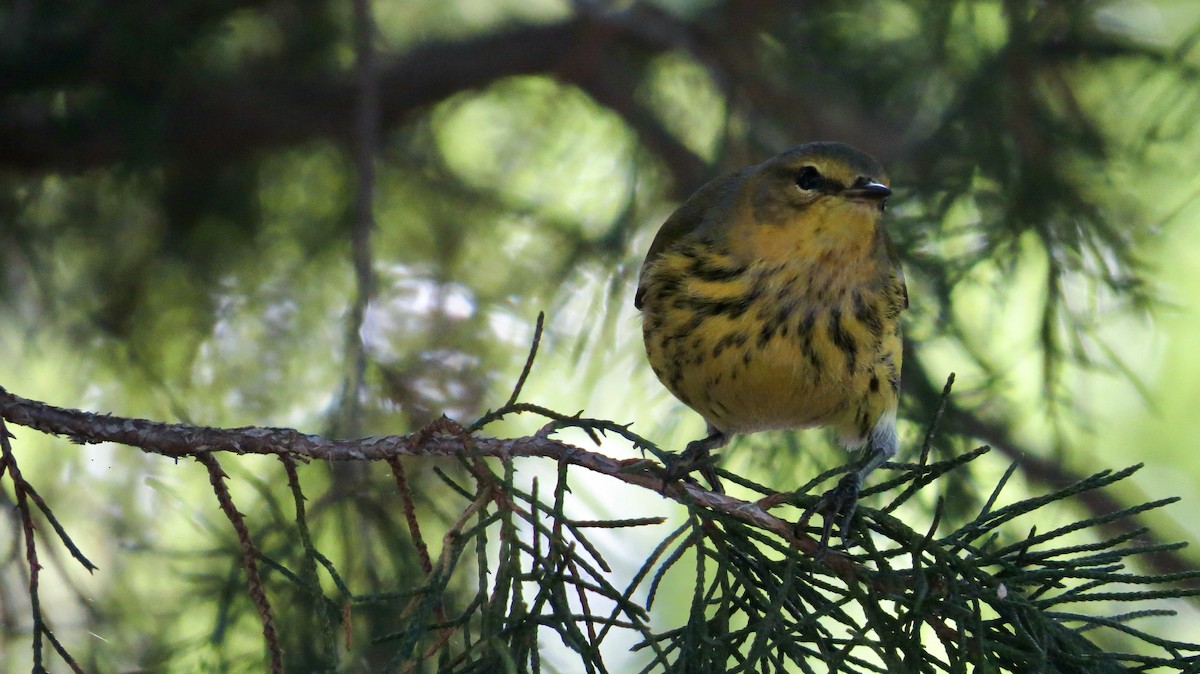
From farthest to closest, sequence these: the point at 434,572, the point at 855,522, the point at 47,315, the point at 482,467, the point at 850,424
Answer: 1. the point at 47,315
2. the point at 850,424
3. the point at 855,522
4. the point at 482,467
5. the point at 434,572

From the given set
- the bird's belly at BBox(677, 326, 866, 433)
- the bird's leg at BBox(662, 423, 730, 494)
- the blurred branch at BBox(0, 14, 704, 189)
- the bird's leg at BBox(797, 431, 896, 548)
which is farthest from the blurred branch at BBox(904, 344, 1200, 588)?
the blurred branch at BBox(0, 14, 704, 189)

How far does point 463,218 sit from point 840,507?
1.90 meters

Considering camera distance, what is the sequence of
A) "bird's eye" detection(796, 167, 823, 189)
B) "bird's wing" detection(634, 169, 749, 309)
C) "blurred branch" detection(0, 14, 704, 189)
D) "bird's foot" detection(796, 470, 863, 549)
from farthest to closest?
1. "blurred branch" detection(0, 14, 704, 189)
2. "bird's wing" detection(634, 169, 749, 309)
3. "bird's eye" detection(796, 167, 823, 189)
4. "bird's foot" detection(796, 470, 863, 549)

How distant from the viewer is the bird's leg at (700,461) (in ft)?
6.20

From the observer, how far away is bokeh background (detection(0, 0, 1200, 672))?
10.7 feet

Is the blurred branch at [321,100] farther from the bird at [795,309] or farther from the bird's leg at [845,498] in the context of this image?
the bird's leg at [845,498]

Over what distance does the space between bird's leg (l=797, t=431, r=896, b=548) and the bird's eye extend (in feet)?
2.18

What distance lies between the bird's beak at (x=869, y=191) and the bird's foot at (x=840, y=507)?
2.18 ft

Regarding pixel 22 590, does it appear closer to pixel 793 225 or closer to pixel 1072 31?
pixel 793 225

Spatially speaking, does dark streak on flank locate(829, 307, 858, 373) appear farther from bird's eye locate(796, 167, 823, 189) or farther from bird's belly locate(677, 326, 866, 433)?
bird's eye locate(796, 167, 823, 189)

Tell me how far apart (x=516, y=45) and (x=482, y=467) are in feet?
8.52

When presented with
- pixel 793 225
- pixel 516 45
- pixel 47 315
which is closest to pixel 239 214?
pixel 47 315

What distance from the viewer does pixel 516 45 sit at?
160 inches

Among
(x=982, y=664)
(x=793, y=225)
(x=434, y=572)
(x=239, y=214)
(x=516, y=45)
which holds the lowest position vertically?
(x=982, y=664)
